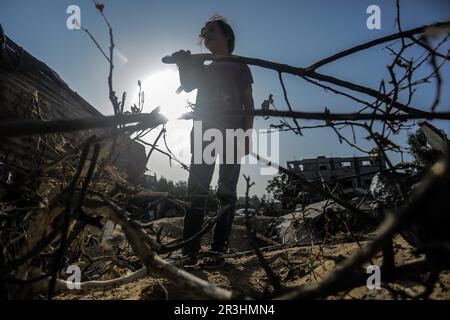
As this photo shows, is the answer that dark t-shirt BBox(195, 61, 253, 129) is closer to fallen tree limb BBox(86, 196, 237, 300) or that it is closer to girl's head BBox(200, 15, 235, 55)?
girl's head BBox(200, 15, 235, 55)

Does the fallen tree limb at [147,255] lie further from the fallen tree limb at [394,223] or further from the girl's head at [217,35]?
the girl's head at [217,35]

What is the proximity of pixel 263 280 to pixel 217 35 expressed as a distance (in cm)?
235

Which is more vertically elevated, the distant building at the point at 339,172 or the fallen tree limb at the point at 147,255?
the distant building at the point at 339,172

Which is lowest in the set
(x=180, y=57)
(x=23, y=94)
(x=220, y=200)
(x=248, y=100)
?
(x=220, y=200)

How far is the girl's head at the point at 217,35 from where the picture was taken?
2.96 metres

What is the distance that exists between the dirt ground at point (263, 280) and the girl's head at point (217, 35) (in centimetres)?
206

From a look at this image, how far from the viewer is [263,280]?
1797mm

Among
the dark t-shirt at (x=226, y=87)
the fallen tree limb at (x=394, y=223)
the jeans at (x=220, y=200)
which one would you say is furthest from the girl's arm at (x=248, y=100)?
the fallen tree limb at (x=394, y=223)

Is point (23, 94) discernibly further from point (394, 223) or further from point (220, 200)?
point (394, 223)

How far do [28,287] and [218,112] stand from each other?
67 centimetres

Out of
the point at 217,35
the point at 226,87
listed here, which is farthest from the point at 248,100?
the point at 217,35

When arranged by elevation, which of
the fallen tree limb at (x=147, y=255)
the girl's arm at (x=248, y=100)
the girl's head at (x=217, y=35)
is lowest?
the fallen tree limb at (x=147, y=255)

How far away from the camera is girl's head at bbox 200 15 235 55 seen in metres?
2.96
